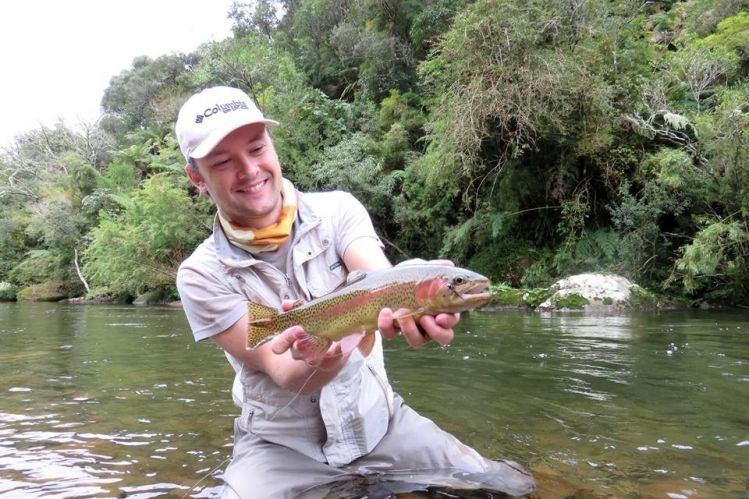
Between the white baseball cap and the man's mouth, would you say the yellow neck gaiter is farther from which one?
the white baseball cap

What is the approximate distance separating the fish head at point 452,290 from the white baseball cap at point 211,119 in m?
1.26

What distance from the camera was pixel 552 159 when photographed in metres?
18.6

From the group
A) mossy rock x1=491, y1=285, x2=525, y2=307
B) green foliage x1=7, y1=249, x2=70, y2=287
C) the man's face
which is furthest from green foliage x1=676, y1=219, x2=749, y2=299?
green foliage x1=7, y1=249, x2=70, y2=287

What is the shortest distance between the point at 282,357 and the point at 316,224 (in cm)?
77

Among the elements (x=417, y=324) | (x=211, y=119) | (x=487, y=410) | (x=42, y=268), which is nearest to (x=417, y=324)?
(x=417, y=324)

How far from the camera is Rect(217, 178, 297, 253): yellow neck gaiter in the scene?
3.10 metres

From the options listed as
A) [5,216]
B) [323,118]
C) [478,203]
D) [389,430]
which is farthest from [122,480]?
[5,216]

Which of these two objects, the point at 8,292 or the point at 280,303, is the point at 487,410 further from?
the point at 8,292

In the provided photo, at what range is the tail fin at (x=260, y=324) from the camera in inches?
108

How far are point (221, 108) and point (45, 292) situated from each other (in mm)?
37611

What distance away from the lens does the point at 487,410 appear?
569 cm

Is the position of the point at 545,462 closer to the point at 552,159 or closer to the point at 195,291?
the point at 195,291

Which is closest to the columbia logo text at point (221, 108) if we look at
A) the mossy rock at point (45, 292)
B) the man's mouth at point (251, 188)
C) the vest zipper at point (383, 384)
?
the man's mouth at point (251, 188)

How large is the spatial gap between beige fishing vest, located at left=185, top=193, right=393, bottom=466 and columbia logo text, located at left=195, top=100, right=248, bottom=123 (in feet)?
2.06
